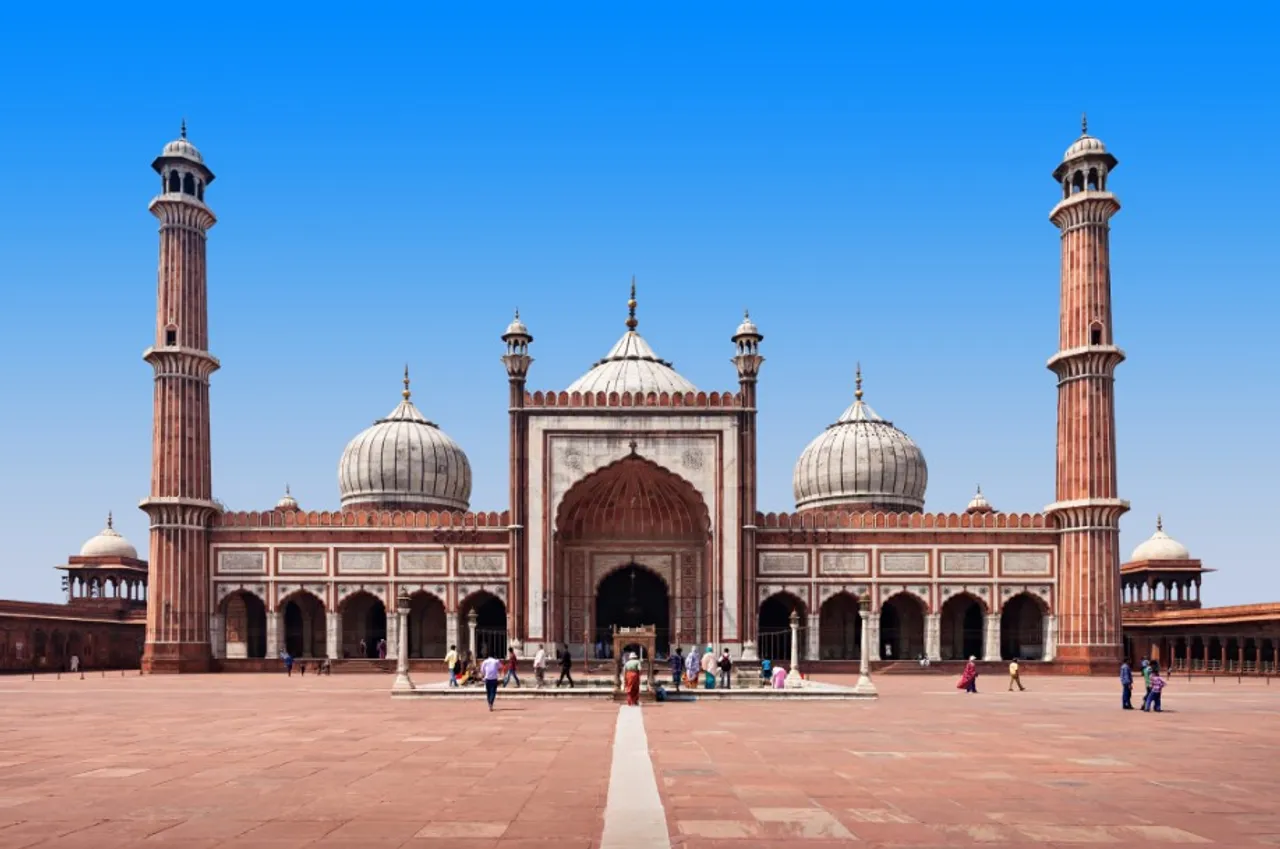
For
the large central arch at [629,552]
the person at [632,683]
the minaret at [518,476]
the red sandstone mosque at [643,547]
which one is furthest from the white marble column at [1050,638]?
the person at [632,683]

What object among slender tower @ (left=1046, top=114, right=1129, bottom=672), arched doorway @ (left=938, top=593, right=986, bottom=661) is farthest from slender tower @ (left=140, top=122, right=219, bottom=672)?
slender tower @ (left=1046, top=114, right=1129, bottom=672)

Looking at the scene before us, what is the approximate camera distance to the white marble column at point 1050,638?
1683 inches

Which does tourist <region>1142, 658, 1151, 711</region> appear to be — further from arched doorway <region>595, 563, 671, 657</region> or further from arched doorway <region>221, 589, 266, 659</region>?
arched doorway <region>221, 589, 266, 659</region>

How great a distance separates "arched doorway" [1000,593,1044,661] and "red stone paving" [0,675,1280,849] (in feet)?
72.3

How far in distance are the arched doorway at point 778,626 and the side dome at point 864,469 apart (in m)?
6.90

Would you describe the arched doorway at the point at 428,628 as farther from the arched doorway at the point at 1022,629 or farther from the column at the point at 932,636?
the arched doorway at the point at 1022,629

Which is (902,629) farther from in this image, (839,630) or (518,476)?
(518,476)

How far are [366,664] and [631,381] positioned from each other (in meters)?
13.7

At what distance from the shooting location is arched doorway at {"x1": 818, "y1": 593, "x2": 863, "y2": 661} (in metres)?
44.9

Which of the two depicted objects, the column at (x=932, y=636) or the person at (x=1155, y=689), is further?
the column at (x=932, y=636)

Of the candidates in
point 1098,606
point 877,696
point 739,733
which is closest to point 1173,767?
point 739,733

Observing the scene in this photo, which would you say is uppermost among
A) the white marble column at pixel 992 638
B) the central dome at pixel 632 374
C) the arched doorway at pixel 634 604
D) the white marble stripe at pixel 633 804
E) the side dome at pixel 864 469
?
the central dome at pixel 632 374

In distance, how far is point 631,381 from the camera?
4716cm

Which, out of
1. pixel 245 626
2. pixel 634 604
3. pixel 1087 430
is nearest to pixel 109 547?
pixel 245 626
